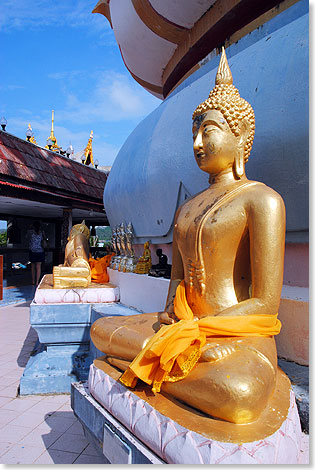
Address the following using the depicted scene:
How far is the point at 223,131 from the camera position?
180 cm

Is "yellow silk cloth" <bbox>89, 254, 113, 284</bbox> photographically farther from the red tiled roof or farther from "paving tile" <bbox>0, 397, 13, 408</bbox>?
the red tiled roof

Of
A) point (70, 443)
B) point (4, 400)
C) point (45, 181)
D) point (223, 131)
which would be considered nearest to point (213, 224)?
point (223, 131)

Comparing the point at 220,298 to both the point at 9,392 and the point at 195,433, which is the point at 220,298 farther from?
the point at 9,392

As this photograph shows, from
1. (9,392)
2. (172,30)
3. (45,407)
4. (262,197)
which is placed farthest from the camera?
(172,30)

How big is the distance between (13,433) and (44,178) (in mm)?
5709

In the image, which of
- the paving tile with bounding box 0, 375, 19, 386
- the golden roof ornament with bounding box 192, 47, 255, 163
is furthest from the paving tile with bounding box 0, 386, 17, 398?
the golden roof ornament with bounding box 192, 47, 255, 163

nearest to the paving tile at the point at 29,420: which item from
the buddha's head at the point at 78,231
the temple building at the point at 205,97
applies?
the temple building at the point at 205,97

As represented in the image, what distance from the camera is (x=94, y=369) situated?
5.91 ft

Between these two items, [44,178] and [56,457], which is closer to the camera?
[56,457]

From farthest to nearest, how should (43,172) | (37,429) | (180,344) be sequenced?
(43,172)
(37,429)
(180,344)

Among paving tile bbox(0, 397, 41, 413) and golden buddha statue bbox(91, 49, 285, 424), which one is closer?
golden buddha statue bbox(91, 49, 285, 424)

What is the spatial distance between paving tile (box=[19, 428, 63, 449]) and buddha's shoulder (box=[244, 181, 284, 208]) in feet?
6.46

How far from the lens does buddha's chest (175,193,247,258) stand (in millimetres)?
1687

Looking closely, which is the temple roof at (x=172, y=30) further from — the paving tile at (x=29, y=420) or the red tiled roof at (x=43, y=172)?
the paving tile at (x=29, y=420)
